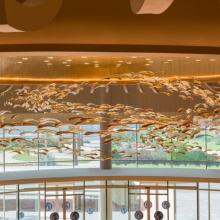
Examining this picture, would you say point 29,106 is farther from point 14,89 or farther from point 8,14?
point 8,14

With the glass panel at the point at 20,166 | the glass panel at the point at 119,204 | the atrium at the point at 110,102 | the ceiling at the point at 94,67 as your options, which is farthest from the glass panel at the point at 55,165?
the ceiling at the point at 94,67

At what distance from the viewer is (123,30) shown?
17.4 ft

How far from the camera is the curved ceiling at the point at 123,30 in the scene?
16.0 ft

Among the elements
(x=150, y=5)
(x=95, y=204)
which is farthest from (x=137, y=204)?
(x=150, y=5)

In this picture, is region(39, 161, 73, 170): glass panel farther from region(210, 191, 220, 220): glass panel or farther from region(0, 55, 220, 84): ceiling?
region(0, 55, 220, 84): ceiling

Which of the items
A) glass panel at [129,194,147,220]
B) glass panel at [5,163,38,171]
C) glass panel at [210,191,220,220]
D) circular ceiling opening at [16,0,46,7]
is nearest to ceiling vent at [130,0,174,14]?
circular ceiling opening at [16,0,46,7]

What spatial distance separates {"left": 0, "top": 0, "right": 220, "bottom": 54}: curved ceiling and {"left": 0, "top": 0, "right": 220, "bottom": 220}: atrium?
14 millimetres

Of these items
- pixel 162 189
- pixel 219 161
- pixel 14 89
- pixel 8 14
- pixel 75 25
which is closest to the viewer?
pixel 8 14

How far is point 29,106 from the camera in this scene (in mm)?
Result: 15094

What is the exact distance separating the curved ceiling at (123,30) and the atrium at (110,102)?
0.01 metres

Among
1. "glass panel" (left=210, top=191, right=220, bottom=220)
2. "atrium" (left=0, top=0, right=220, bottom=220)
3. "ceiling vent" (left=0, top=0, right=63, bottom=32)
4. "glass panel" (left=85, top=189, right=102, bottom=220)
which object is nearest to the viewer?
"ceiling vent" (left=0, top=0, right=63, bottom=32)

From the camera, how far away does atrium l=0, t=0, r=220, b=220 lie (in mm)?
5086

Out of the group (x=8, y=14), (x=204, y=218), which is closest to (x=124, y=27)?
(x=8, y=14)

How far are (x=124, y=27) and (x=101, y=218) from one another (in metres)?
12.6
